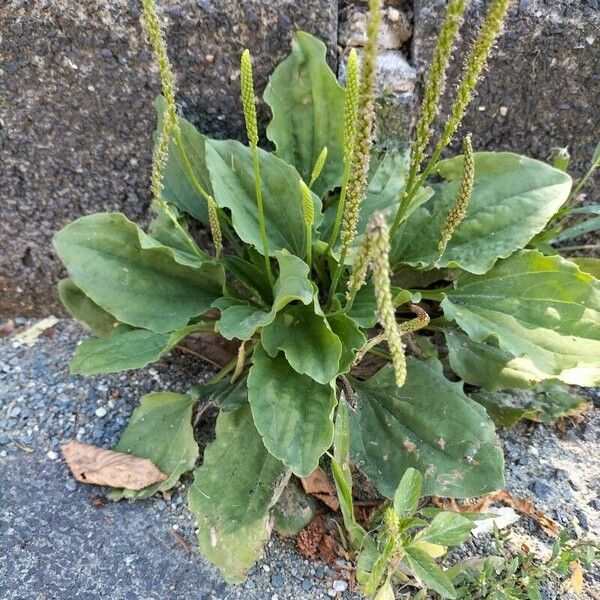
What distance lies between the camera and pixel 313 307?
1.67 m

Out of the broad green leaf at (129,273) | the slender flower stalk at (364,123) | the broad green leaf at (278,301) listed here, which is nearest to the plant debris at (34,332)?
the broad green leaf at (129,273)

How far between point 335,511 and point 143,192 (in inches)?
44.7

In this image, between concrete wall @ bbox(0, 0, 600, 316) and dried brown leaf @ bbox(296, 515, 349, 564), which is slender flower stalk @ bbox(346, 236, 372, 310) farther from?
concrete wall @ bbox(0, 0, 600, 316)

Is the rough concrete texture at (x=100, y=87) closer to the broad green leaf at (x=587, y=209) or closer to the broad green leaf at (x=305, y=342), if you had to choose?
the broad green leaf at (x=305, y=342)

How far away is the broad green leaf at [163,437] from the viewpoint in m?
1.72

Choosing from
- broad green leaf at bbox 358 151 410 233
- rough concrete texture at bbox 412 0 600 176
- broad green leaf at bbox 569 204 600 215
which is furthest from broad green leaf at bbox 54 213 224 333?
broad green leaf at bbox 569 204 600 215

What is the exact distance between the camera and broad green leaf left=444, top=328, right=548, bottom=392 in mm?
1789

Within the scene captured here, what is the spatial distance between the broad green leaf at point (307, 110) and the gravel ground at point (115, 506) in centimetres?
72

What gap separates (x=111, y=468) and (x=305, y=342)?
24.1 inches

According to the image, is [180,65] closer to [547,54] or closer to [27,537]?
[547,54]

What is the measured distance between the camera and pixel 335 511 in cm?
171

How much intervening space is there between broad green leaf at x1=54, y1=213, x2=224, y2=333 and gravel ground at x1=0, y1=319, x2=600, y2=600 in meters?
0.30

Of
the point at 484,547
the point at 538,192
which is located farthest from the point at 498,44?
the point at 484,547

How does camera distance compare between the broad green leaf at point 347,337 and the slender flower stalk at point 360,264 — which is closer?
the slender flower stalk at point 360,264
